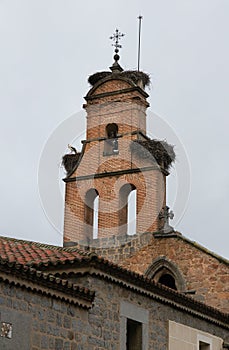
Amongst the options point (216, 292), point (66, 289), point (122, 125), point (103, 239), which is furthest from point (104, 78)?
point (66, 289)

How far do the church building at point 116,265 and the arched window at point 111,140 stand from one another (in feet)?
0.09

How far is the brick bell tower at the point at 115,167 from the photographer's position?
19.4 m

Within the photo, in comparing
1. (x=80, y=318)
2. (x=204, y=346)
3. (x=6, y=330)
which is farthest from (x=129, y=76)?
(x=6, y=330)

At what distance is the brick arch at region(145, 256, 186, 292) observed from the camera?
1866cm

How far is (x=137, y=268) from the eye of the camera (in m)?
19.1

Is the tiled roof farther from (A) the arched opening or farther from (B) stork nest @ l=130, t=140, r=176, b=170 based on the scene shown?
(B) stork nest @ l=130, t=140, r=176, b=170

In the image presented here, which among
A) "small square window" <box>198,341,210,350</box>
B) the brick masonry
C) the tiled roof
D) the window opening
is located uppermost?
the brick masonry

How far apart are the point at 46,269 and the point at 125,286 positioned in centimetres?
139

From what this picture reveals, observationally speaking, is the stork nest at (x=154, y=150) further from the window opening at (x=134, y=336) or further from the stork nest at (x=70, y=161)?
the window opening at (x=134, y=336)

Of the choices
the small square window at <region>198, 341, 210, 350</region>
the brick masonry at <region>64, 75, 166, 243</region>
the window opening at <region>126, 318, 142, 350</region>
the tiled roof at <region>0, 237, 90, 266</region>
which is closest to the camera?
the tiled roof at <region>0, 237, 90, 266</region>

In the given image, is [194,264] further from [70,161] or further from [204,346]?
[70,161]

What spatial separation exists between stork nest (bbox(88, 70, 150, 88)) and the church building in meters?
0.03

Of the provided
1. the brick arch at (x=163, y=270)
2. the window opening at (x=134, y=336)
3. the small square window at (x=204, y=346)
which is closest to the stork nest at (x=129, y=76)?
the brick arch at (x=163, y=270)

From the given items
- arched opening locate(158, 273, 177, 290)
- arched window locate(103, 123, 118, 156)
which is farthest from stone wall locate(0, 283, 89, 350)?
arched window locate(103, 123, 118, 156)
